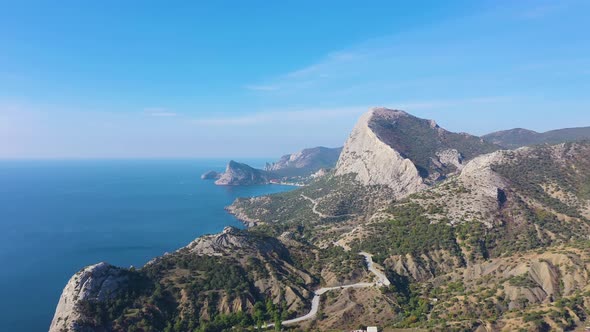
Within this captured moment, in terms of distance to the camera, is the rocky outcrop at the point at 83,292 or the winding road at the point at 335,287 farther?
the winding road at the point at 335,287

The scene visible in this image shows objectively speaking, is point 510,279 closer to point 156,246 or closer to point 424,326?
point 424,326

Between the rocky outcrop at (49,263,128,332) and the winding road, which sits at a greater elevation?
the rocky outcrop at (49,263,128,332)

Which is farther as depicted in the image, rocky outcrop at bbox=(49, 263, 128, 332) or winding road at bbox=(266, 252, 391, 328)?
winding road at bbox=(266, 252, 391, 328)

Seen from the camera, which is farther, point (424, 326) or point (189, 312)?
point (189, 312)

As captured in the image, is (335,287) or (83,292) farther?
(335,287)

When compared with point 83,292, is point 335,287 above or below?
below

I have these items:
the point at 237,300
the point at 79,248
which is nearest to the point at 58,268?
the point at 79,248

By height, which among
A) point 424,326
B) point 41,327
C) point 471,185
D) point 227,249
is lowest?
point 41,327

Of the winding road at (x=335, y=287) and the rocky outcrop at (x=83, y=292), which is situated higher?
the rocky outcrop at (x=83, y=292)
